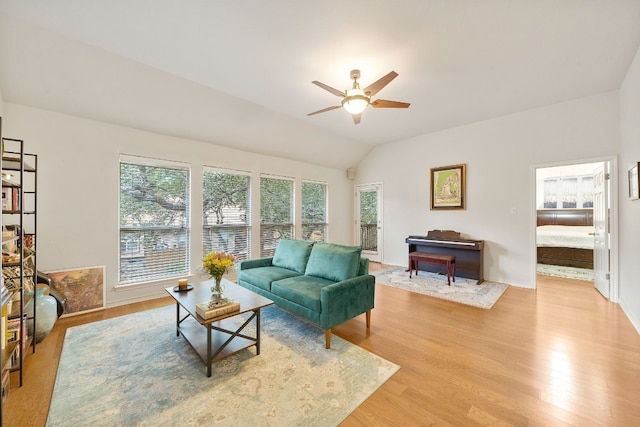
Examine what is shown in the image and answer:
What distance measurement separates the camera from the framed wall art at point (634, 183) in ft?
9.36

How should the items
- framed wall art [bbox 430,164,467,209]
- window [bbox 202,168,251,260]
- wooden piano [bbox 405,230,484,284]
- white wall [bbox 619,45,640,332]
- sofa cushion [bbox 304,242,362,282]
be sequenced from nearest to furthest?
white wall [bbox 619,45,640,332]
sofa cushion [bbox 304,242,362,282]
window [bbox 202,168,251,260]
wooden piano [bbox 405,230,484,284]
framed wall art [bbox 430,164,467,209]

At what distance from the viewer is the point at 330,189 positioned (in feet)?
22.4

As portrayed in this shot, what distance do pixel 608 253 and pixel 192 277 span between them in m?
6.30

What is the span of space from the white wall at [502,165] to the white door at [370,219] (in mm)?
515

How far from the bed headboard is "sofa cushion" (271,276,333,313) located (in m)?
7.56

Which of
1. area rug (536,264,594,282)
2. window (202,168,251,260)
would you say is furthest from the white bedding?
window (202,168,251,260)

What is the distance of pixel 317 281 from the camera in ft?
10.3

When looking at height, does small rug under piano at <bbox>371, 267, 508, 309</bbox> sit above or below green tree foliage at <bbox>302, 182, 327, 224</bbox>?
below

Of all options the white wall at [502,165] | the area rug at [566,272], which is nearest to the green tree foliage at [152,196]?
the white wall at [502,165]

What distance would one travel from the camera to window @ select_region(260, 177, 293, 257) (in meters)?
5.48

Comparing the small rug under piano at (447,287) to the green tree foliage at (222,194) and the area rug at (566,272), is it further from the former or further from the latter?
the green tree foliage at (222,194)

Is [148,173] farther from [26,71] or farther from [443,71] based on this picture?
[443,71]

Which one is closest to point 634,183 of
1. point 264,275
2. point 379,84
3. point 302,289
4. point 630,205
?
point 630,205

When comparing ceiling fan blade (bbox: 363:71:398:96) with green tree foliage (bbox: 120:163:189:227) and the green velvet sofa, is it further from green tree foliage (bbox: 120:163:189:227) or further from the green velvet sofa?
green tree foliage (bbox: 120:163:189:227)
